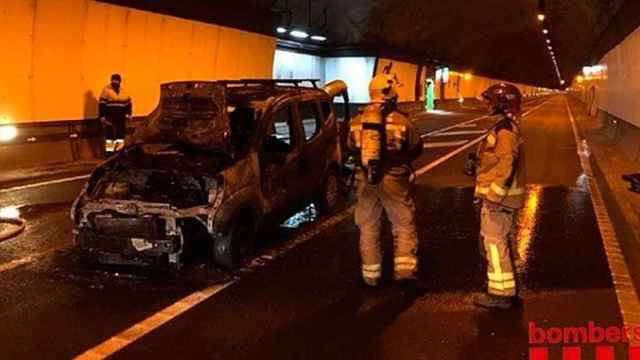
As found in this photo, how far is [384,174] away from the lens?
20.8ft

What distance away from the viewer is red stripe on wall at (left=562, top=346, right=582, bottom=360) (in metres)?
4.83

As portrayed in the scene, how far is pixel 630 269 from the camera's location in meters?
7.18

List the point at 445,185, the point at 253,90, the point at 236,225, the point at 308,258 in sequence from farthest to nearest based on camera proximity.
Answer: the point at 445,185 → the point at 253,90 → the point at 308,258 → the point at 236,225

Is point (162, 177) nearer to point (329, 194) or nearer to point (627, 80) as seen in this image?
point (329, 194)

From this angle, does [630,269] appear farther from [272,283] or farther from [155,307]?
[155,307]

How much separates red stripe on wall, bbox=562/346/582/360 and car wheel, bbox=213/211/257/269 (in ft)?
11.0

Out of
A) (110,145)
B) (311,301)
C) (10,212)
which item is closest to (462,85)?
(110,145)

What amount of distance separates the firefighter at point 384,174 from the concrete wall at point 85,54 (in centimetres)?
1122

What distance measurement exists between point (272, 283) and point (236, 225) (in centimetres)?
79

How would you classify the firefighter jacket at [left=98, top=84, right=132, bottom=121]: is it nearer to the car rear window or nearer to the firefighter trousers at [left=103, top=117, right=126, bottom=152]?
the firefighter trousers at [left=103, top=117, right=126, bottom=152]

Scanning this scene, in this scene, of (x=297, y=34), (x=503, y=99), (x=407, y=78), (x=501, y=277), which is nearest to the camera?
(x=503, y=99)

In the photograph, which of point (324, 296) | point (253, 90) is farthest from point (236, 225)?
point (253, 90)

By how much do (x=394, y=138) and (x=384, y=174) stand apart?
35 cm

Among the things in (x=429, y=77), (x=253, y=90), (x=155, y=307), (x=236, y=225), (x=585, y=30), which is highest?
(x=585, y=30)
